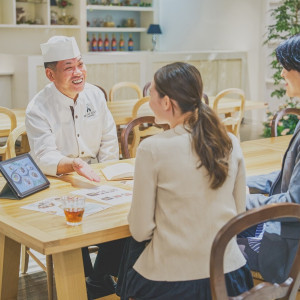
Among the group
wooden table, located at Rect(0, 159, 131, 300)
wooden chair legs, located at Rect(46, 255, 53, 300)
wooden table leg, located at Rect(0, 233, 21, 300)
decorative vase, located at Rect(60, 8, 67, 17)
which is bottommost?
wooden chair legs, located at Rect(46, 255, 53, 300)

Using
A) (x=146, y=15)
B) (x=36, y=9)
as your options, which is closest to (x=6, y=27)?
(x=36, y=9)

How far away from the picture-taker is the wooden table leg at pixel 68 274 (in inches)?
82.6

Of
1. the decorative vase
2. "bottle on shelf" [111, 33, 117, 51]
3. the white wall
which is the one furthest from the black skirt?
"bottle on shelf" [111, 33, 117, 51]

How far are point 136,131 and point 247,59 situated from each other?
4947mm

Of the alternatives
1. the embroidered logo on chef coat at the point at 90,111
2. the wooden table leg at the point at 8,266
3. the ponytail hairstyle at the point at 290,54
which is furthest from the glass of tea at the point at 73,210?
the embroidered logo on chef coat at the point at 90,111

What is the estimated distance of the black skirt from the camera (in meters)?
1.91

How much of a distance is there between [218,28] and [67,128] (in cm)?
658

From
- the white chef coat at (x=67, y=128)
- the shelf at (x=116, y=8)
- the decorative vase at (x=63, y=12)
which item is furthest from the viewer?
the shelf at (x=116, y=8)

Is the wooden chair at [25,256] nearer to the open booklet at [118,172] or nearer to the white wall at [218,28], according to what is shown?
the open booklet at [118,172]

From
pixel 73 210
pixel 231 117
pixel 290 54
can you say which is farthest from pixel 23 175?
pixel 231 117

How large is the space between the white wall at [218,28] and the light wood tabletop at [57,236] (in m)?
6.77

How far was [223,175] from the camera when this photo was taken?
190 centimetres

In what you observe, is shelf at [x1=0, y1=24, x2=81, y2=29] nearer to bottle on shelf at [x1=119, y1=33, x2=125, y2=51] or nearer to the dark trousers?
bottle on shelf at [x1=119, y1=33, x2=125, y2=51]

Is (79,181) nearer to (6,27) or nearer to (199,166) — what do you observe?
(199,166)
